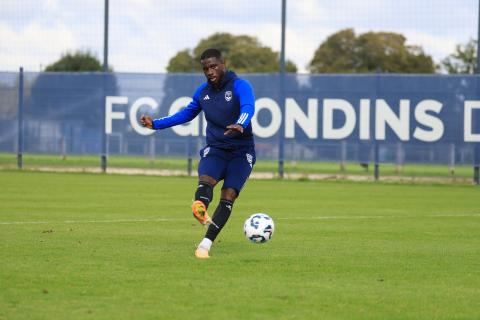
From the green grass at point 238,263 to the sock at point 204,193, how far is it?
1.95 ft

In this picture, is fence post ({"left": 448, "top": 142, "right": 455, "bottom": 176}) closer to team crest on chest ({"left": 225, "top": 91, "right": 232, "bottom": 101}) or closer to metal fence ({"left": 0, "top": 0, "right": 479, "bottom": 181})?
metal fence ({"left": 0, "top": 0, "right": 479, "bottom": 181})

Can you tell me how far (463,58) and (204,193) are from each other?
29544 millimetres

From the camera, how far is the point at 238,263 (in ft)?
33.2

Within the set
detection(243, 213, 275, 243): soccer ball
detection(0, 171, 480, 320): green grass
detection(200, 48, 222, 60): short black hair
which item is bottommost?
detection(0, 171, 480, 320): green grass

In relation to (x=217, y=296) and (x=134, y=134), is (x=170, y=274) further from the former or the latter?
(x=134, y=134)

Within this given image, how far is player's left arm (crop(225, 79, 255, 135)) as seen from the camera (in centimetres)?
1073

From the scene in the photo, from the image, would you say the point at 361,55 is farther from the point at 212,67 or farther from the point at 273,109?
the point at 212,67

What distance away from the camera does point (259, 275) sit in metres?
9.23

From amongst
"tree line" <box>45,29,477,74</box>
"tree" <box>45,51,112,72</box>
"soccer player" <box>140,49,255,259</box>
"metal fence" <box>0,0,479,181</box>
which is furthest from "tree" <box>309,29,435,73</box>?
"soccer player" <box>140,49,255,259</box>

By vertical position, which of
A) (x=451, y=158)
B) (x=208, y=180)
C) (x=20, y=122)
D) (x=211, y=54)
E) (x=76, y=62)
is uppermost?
(x=76, y=62)

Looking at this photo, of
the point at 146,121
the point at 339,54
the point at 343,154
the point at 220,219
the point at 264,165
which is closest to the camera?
the point at 220,219

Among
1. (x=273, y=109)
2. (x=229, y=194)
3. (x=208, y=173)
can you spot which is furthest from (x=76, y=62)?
(x=229, y=194)

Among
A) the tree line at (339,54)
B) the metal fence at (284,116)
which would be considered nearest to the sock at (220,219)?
the metal fence at (284,116)

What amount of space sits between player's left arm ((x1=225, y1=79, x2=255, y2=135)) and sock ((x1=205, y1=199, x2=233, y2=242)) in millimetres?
853
